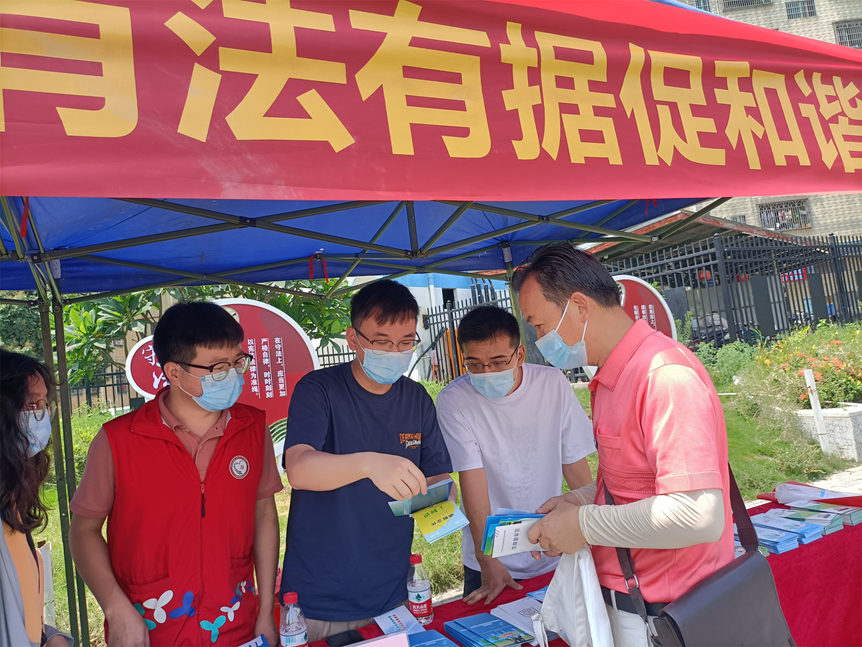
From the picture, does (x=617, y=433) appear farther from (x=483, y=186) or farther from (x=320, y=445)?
(x=320, y=445)

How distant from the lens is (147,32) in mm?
987

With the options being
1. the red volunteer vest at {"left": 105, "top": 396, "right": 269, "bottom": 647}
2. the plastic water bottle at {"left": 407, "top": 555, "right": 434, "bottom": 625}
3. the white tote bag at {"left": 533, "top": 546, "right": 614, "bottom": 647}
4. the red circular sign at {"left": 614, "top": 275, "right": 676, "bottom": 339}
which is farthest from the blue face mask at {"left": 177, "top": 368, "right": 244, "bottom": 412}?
the red circular sign at {"left": 614, "top": 275, "right": 676, "bottom": 339}

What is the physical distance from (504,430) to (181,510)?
131 cm

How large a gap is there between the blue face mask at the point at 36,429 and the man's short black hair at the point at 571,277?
5.14 ft

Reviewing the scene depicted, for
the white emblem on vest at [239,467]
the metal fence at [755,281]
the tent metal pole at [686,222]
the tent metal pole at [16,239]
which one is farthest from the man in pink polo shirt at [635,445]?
the metal fence at [755,281]

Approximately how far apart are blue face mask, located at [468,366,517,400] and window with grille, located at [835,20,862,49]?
26.8 meters

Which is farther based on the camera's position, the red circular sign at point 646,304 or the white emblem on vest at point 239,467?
the red circular sign at point 646,304

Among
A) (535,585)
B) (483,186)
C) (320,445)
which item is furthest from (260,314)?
(483,186)

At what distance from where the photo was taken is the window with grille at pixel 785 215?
21.4 meters

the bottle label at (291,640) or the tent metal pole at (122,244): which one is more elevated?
the tent metal pole at (122,244)

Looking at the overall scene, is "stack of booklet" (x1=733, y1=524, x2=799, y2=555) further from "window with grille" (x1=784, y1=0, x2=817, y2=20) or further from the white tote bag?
"window with grille" (x1=784, y1=0, x2=817, y2=20)

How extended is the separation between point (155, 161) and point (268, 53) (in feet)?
1.00

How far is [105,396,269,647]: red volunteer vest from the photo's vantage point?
1778mm

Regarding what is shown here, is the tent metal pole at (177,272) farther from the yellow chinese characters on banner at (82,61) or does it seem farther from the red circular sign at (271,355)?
the yellow chinese characters on banner at (82,61)
